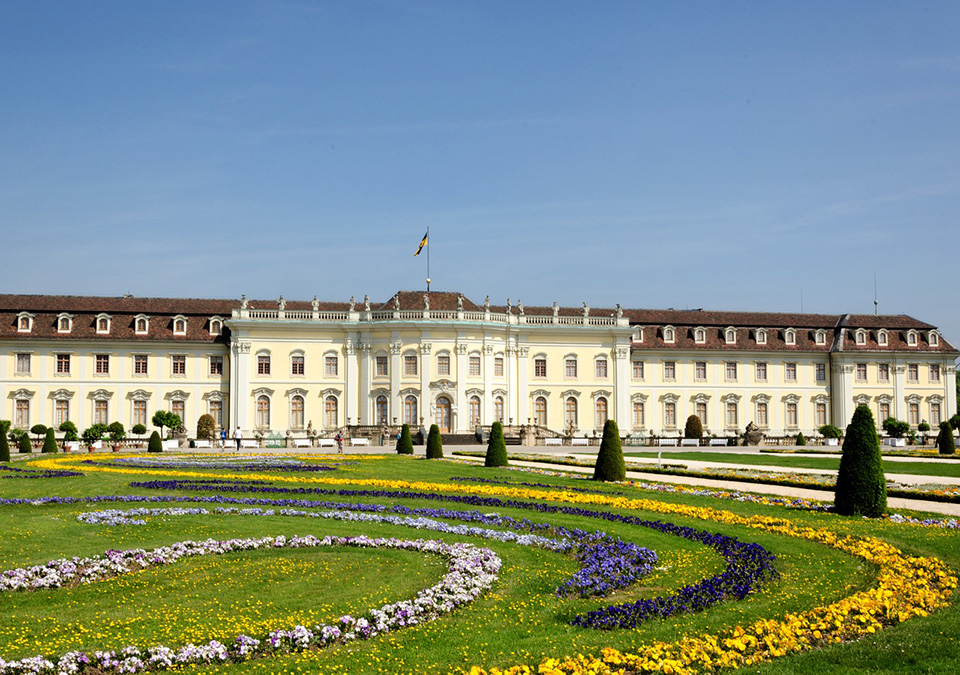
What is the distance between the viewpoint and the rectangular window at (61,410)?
54781 mm

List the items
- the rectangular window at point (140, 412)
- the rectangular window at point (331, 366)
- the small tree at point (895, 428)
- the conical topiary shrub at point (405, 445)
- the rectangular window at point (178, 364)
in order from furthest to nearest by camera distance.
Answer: the rectangular window at point (331, 366)
the rectangular window at point (178, 364)
the rectangular window at point (140, 412)
the small tree at point (895, 428)
the conical topiary shrub at point (405, 445)

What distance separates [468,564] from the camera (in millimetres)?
12570

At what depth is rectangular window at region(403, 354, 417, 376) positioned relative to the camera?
184ft

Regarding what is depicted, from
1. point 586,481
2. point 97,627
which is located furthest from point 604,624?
point 586,481

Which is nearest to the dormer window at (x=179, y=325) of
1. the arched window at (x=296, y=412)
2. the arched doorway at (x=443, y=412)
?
the arched window at (x=296, y=412)

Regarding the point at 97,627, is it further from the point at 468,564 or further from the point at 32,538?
the point at 32,538

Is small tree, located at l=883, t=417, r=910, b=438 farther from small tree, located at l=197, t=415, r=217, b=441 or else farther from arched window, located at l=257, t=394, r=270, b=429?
small tree, located at l=197, t=415, r=217, b=441

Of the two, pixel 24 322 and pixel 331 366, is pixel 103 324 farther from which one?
pixel 331 366

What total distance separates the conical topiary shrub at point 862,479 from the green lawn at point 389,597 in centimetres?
53

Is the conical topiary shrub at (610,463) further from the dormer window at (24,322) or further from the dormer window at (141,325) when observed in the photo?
the dormer window at (24,322)

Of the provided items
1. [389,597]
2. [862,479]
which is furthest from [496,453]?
[389,597]

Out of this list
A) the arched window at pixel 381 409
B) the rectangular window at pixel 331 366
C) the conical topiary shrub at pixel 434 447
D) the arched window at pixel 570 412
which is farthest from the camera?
the arched window at pixel 570 412

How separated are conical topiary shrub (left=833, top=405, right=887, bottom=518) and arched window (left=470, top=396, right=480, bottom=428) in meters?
38.7

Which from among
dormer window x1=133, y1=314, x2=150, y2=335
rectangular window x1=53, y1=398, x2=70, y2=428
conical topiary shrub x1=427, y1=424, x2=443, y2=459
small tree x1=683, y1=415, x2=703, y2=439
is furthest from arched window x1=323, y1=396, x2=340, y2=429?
small tree x1=683, y1=415, x2=703, y2=439
